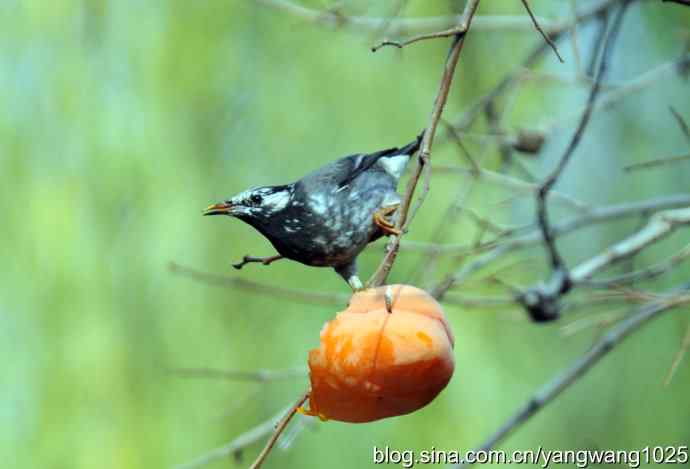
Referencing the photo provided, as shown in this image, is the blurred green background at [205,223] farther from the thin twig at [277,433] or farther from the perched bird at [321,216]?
the thin twig at [277,433]

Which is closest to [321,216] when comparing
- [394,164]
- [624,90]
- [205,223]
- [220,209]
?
[220,209]

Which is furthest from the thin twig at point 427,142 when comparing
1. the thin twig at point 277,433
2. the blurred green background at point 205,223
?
the blurred green background at point 205,223

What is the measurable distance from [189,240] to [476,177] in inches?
155

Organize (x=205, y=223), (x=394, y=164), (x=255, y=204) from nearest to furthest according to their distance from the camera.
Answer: (x=255, y=204) < (x=394, y=164) < (x=205, y=223)

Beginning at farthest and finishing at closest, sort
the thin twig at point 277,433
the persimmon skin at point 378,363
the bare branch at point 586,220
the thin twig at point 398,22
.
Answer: the bare branch at point 586,220 < the thin twig at point 398,22 < the persimmon skin at point 378,363 < the thin twig at point 277,433

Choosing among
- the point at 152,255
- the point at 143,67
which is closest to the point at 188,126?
the point at 143,67

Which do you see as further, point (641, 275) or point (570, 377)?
point (641, 275)

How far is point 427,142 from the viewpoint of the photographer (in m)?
1.73

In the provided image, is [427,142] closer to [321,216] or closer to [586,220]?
[321,216]

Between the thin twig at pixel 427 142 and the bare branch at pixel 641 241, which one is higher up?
the thin twig at pixel 427 142

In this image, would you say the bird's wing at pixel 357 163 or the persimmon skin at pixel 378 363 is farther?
the bird's wing at pixel 357 163

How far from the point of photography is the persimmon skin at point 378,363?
1.70 m

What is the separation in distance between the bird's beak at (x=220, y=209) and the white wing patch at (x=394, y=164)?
74 cm

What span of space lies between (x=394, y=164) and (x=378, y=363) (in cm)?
187
